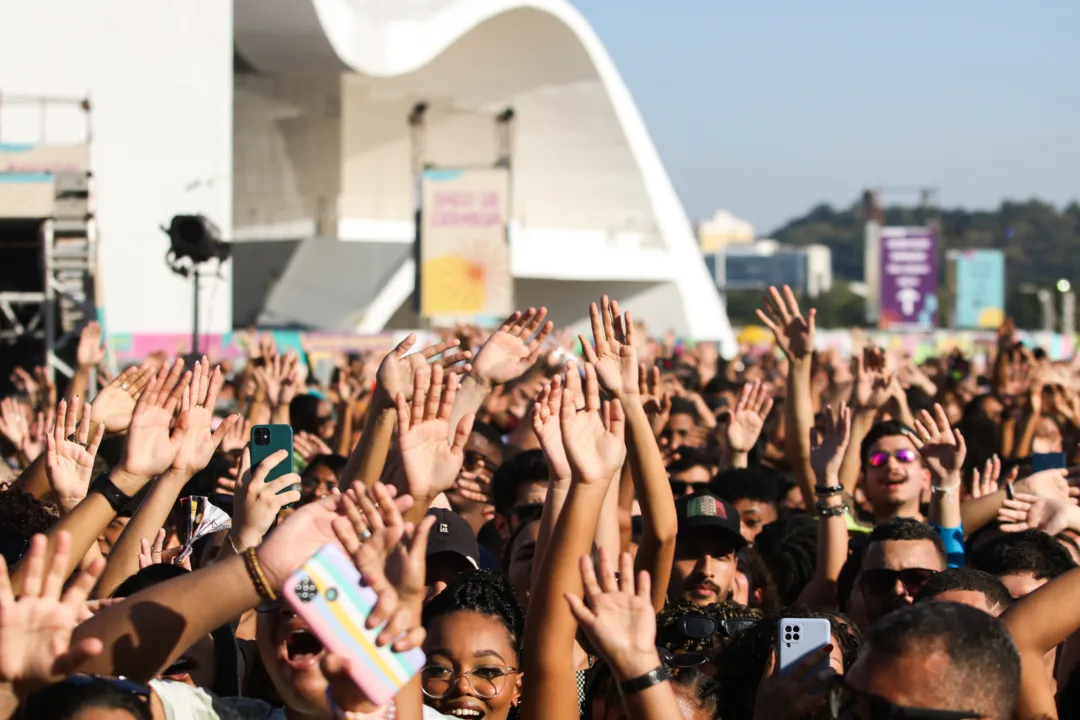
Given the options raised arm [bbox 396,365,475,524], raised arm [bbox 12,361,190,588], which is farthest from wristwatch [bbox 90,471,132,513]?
raised arm [bbox 396,365,475,524]

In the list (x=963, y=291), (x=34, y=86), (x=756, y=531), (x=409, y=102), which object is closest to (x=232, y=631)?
(x=756, y=531)

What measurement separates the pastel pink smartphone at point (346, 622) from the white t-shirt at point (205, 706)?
2.05ft

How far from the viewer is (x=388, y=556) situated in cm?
255

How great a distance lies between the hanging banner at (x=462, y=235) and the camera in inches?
1005

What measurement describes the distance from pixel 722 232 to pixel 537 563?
508ft

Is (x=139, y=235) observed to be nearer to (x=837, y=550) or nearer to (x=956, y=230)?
(x=837, y=550)

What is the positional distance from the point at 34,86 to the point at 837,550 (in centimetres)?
2083

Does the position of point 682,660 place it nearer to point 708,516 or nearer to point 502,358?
point 502,358

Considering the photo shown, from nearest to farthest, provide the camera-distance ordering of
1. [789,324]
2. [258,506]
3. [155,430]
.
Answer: [258,506] < [155,430] < [789,324]

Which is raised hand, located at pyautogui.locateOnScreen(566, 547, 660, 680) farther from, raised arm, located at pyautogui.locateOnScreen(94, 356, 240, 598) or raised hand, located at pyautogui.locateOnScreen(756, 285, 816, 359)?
raised hand, located at pyautogui.locateOnScreen(756, 285, 816, 359)

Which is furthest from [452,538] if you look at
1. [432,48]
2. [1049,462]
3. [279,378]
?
[432,48]

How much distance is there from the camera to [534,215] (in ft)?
131

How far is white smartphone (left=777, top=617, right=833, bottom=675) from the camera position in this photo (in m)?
2.84

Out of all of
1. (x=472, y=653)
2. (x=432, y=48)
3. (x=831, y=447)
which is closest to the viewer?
(x=472, y=653)
